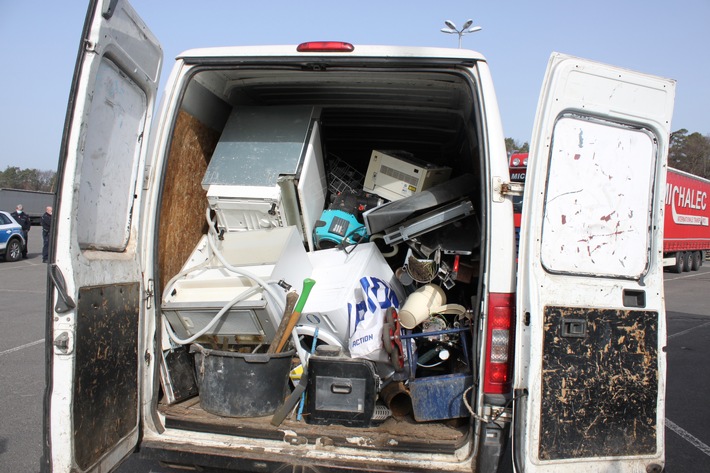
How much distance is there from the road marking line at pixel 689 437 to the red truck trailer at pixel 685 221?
12.8m

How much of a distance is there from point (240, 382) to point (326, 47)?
5.08 ft

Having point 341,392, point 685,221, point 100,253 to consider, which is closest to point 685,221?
point 685,221

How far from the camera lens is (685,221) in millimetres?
17594

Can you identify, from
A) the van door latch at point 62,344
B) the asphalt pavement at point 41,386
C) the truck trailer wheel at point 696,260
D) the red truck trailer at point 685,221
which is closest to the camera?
the van door latch at point 62,344

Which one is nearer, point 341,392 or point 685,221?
point 341,392

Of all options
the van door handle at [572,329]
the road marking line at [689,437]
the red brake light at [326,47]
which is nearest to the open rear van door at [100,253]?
the red brake light at [326,47]

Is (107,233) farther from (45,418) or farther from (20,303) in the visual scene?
(20,303)

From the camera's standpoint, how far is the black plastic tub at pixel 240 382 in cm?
248

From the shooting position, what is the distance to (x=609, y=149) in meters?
2.10

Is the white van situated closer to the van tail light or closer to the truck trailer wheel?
the van tail light

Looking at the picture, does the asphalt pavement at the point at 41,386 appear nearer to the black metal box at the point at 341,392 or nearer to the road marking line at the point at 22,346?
the road marking line at the point at 22,346

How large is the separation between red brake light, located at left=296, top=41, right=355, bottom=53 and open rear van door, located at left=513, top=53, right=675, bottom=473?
87cm

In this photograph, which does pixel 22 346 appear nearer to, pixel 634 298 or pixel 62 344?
pixel 62 344

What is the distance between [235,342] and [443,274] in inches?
47.9
